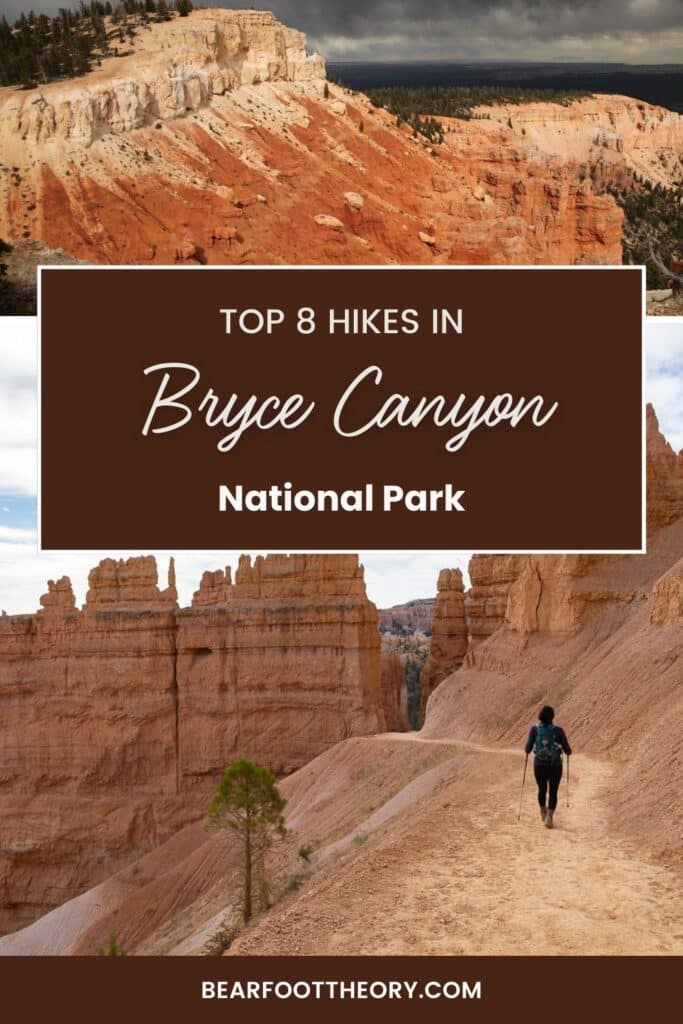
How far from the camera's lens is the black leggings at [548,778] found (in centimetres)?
2115

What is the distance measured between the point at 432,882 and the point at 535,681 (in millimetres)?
26204

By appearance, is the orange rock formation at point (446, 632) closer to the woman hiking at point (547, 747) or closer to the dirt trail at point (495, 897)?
the dirt trail at point (495, 897)

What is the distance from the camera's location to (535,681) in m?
45.5

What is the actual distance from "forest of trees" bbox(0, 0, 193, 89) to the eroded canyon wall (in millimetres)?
27260

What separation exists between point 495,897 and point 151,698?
56.8m

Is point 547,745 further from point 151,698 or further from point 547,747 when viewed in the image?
point 151,698

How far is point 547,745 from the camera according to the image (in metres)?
20.9

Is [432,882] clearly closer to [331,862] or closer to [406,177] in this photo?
[331,862]

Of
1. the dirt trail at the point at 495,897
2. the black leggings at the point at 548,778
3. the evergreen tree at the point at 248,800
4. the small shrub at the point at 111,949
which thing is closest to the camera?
the dirt trail at the point at 495,897

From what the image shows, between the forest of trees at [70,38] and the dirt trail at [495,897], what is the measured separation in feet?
116

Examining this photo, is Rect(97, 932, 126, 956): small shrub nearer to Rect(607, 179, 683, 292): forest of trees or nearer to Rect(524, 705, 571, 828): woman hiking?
Rect(524, 705, 571, 828): woman hiking

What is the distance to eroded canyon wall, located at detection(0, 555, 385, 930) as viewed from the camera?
225 feet

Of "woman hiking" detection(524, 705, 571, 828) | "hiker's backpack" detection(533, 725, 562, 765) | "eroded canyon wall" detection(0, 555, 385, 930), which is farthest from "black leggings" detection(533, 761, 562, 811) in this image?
"eroded canyon wall" detection(0, 555, 385, 930)

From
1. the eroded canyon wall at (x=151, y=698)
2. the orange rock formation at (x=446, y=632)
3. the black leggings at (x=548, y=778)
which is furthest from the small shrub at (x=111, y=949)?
the orange rock formation at (x=446, y=632)
